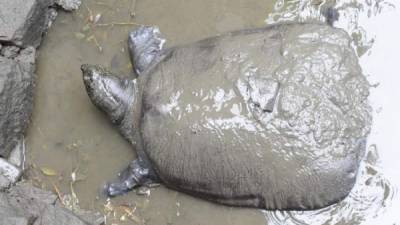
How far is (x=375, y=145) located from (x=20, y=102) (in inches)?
93.3

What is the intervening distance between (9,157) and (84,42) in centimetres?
97

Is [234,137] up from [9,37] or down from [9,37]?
down

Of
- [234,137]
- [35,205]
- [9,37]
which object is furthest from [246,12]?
[35,205]

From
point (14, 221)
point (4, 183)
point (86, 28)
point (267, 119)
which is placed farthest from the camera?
point (86, 28)

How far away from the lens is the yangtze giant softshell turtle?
14.7 ft

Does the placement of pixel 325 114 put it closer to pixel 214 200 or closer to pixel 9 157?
pixel 214 200

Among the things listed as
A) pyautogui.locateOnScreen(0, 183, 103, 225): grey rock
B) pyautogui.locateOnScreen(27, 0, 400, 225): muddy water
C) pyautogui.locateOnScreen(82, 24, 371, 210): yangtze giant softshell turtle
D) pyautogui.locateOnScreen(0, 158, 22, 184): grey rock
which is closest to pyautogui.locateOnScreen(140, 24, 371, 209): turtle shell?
pyautogui.locateOnScreen(82, 24, 371, 210): yangtze giant softshell turtle

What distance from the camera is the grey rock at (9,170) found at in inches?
194

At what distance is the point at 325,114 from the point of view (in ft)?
14.7

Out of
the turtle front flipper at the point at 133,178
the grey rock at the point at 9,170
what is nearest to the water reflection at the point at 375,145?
the turtle front flipper at the point at 133,178

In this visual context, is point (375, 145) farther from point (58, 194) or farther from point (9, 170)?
point (9, 170)

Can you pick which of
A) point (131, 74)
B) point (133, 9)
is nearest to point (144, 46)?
point (131, 74)

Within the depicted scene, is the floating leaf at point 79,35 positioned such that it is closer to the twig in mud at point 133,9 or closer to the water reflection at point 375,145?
the twig in mud at point 133,9

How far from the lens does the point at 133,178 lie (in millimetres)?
4867
